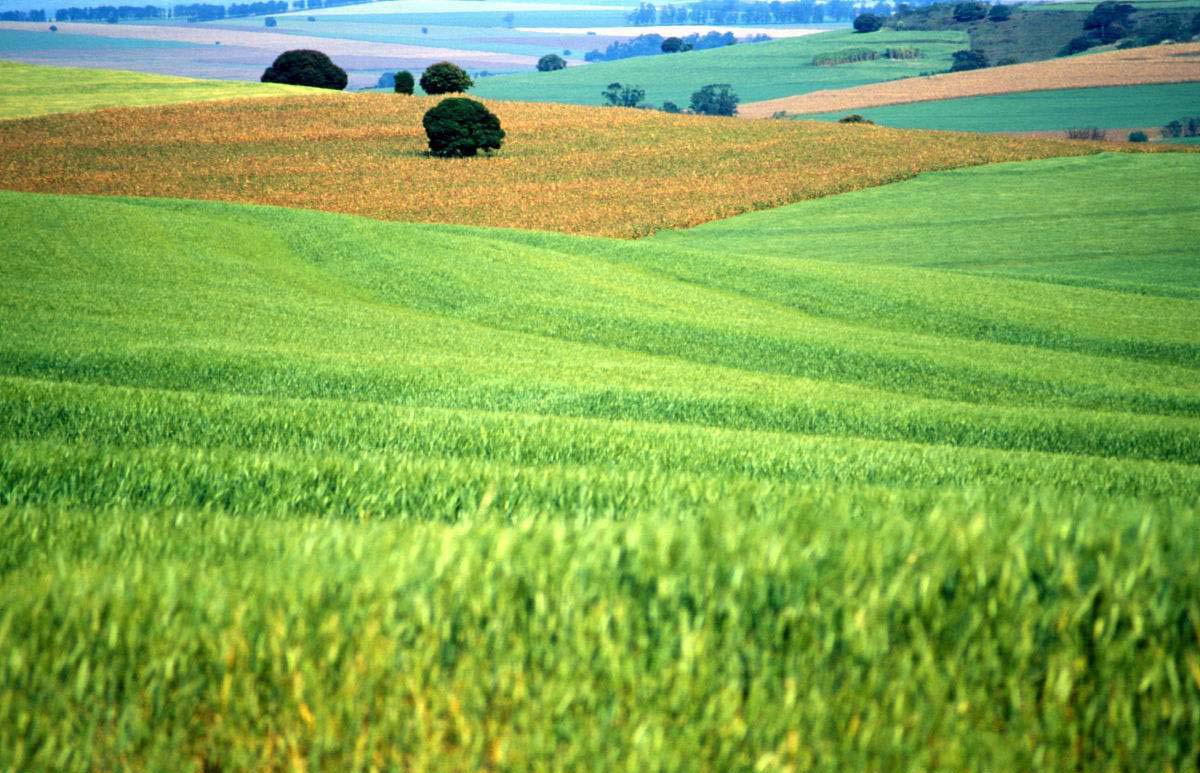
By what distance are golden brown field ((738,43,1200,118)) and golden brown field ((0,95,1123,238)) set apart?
126ft

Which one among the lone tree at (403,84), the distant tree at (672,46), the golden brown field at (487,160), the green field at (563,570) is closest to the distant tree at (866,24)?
the distant tree at (672,46)

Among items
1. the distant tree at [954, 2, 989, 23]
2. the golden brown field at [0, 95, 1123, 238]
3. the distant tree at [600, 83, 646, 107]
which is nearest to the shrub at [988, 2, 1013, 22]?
the distant tree at [954, 2, 989, 23]

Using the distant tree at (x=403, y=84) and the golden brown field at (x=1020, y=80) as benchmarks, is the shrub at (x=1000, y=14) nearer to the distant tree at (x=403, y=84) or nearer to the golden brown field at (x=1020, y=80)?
the golden brown field at (x=1020, y=80)

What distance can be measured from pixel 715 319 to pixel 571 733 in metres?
21.8

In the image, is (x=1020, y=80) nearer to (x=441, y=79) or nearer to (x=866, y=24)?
(x=441, y=79)

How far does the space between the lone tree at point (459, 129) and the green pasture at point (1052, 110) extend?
5136 centimetres

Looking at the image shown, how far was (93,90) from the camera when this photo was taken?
79500 mm

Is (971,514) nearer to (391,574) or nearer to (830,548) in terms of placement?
(830,548)

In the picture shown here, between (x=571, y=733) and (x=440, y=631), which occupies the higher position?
(x=440, y=631)

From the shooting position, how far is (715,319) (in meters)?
24.2

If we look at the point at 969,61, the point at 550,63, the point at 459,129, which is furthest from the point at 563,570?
the point at 550,63

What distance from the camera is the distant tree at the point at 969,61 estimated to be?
13812cm

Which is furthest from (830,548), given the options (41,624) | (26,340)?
(26,340)

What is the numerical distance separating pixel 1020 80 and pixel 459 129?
7959cm
